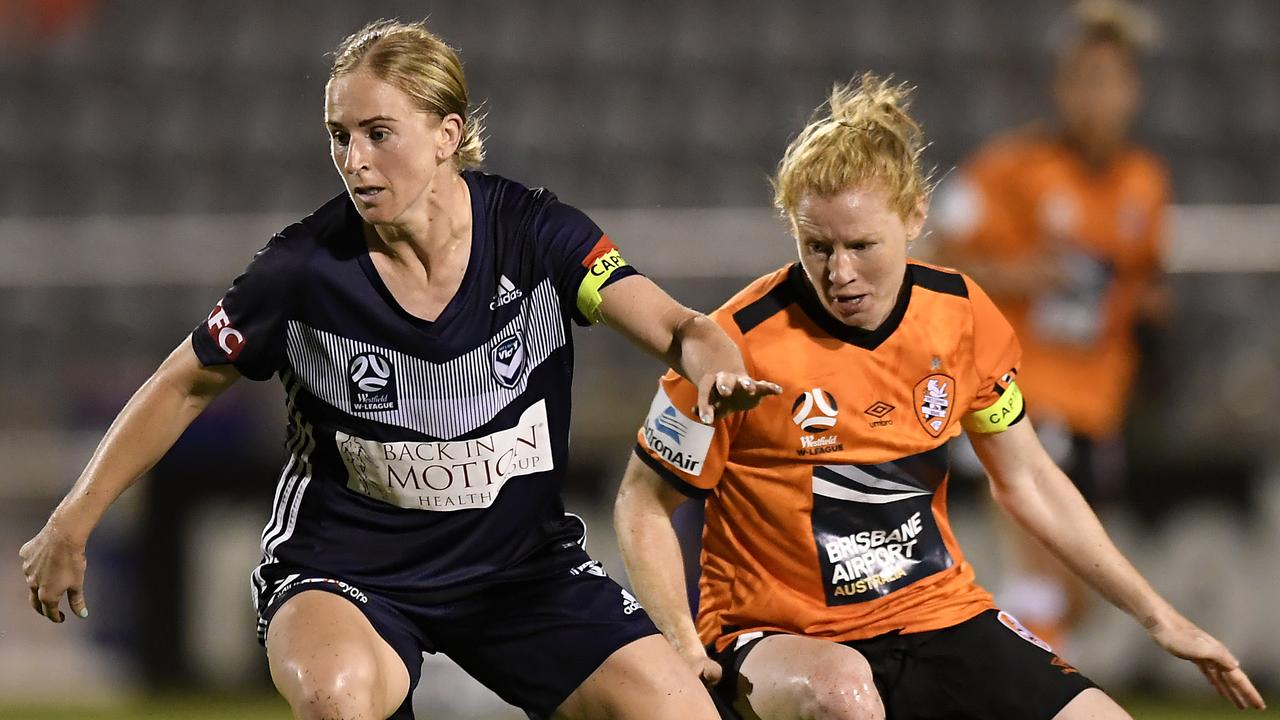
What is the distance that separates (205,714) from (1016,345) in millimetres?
4132

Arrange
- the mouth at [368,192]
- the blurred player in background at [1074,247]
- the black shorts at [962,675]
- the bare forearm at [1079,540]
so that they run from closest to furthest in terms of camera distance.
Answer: the mouth at [368,192] → the black shorts at [962,675] → the bare forearm at [1079,540] → the blurred player in background at [1074,247]

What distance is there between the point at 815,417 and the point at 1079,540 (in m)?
0.68

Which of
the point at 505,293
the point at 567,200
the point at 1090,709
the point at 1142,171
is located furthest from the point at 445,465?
the point at 567,200

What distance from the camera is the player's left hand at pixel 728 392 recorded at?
2906 millimetres

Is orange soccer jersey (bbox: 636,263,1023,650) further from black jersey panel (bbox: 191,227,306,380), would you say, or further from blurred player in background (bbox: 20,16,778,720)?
black jersey panel (bbox: 191,227,306,380)

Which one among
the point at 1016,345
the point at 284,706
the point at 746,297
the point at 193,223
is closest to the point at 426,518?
the point at 746,297

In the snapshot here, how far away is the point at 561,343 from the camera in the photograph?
355 cm

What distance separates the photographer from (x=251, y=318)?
11.2ft

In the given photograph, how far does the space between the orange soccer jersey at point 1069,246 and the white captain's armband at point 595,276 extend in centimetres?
313

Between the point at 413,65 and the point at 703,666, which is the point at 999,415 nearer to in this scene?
the point at 703,666

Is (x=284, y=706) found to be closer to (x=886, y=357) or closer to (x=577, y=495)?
(x=577, y=495)

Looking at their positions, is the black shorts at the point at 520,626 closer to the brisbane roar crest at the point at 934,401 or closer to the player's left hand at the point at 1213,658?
the brisbane roar crest at the point at 934,401

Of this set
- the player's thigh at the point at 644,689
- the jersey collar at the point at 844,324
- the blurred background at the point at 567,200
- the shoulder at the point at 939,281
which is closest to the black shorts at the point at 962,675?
the player's thigh at the point at 644,689

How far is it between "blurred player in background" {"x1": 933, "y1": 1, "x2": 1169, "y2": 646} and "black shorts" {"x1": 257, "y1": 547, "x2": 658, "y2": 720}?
3.06 m
